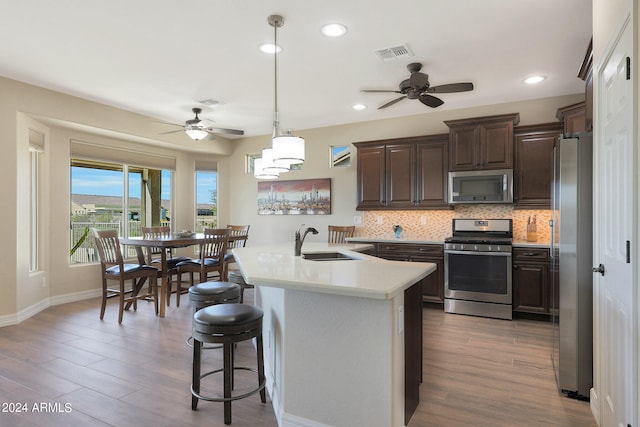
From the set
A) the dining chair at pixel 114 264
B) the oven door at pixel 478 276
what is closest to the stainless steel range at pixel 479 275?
the oven door at pixel 478 276

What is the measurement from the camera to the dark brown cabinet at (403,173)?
510 centimetres

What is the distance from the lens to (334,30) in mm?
3135

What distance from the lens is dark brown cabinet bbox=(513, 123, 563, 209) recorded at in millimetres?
4488

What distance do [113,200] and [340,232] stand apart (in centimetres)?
366

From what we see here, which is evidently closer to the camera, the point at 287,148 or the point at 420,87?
the point at 287,148

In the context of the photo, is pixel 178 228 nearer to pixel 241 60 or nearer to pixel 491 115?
pixel 241 60

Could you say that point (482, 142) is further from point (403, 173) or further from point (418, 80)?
point (418, 80)

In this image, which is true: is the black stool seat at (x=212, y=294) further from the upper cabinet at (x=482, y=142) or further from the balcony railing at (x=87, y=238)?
the balcony railing at (x=87, y=238)

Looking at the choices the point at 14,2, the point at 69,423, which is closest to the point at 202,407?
the point at 69,423

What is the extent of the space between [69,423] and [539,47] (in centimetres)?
464

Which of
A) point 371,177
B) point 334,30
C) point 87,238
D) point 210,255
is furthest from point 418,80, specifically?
point 87,238

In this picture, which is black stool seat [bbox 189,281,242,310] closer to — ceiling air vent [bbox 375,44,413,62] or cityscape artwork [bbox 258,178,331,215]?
ceiling air vent [bbox 375,44,413,62]

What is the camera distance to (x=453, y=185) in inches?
193

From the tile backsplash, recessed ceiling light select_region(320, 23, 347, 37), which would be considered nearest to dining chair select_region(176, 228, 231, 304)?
the tile backsplash
